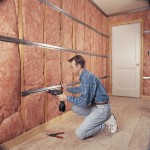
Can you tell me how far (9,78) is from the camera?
2.02 meters

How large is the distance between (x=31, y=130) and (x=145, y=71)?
394 cm

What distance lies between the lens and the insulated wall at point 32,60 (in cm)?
198

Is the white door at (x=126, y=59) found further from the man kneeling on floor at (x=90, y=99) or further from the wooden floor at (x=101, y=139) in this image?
the man kneeling on floor at (x=90, y=99)

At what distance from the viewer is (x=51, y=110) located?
279 centimetres

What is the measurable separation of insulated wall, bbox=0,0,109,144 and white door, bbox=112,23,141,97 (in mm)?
2187

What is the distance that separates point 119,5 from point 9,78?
3946 mm

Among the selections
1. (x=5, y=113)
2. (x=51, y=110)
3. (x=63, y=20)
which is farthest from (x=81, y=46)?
(x=5, y=113)

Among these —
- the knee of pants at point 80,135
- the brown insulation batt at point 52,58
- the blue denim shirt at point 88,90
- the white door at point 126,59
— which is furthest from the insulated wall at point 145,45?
the knee of pants at point 80,135

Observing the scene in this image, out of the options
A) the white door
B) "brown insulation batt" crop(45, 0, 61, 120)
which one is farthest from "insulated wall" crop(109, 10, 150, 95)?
"brown insulation batt" crop(45, 0, 61, 120)

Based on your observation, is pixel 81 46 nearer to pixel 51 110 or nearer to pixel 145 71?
pixel 51 110

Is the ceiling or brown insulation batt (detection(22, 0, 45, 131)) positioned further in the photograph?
the ceiling

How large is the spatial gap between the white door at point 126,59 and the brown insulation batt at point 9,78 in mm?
3919

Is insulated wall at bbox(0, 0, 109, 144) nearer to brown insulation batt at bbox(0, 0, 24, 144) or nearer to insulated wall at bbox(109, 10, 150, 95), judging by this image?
brown insulation batt at bbox(0, 0, 24, 144)

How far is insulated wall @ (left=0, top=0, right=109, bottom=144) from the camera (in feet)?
6.49
